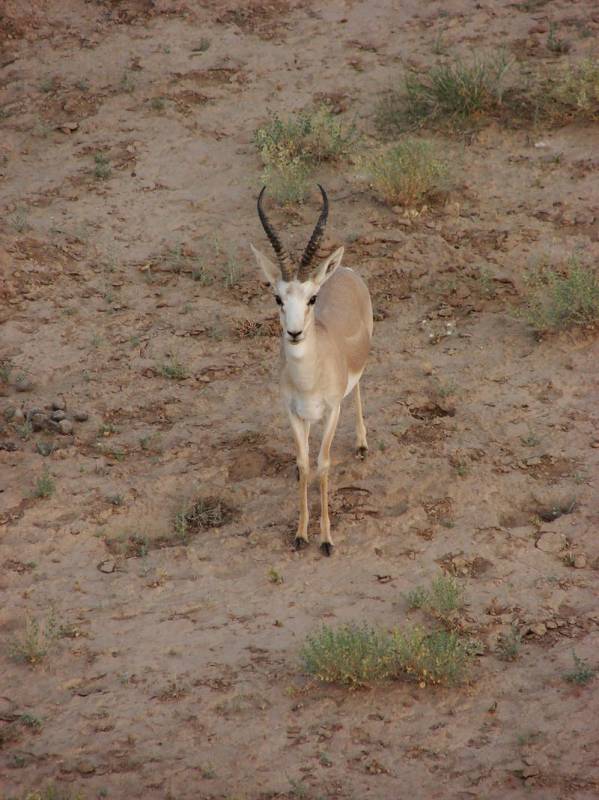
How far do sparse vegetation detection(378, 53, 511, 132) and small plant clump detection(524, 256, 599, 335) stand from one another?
3.57 m

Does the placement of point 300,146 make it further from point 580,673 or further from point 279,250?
point 580,673

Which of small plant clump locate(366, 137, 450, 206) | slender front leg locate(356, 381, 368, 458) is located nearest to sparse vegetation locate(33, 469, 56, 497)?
slender front leg locate(356, 381, 368, 458)

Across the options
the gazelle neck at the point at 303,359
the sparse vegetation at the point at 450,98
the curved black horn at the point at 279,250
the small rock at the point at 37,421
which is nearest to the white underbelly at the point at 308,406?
the gazelle neck at the point at 303,359

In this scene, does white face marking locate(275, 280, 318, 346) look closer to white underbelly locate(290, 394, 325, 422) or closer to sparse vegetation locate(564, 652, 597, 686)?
white underbelly locate(290, 394, 325, 422)

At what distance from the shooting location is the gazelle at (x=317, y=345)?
25.2ft

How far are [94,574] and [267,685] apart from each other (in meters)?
1.77

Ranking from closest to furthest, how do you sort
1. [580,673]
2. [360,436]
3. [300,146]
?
1. [580,673]
2. [360,436]
3. [300,146]

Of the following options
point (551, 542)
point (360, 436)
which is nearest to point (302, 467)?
point (360, 436)

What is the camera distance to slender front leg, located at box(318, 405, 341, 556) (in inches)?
322

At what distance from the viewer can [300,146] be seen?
13.2 metres

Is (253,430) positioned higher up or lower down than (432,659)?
lower down

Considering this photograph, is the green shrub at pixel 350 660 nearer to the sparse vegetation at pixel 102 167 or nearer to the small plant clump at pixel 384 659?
the small plant clump at pixel 384 659

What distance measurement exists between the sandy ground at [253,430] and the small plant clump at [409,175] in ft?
0.87

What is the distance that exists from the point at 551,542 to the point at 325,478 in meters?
1.70
